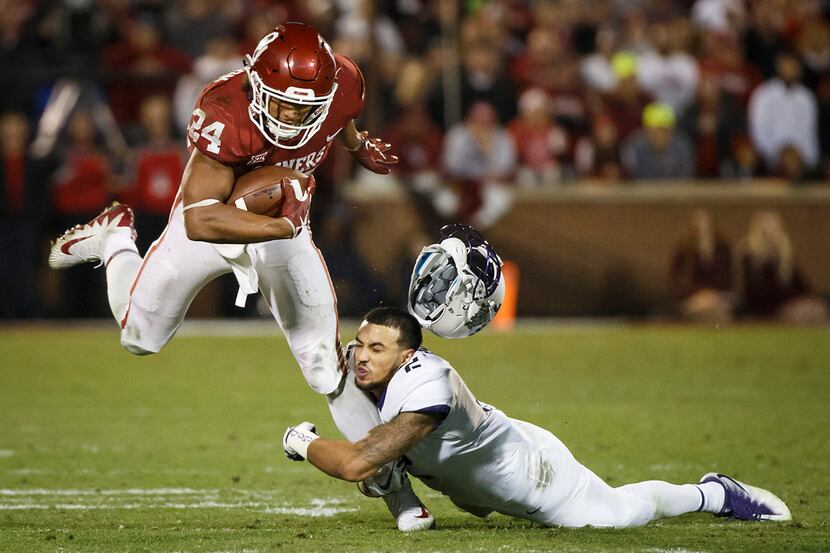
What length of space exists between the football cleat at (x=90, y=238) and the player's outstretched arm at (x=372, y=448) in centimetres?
197

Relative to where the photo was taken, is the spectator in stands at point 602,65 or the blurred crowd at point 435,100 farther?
the spectator in stands at point 602,65

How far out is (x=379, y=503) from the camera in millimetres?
5742

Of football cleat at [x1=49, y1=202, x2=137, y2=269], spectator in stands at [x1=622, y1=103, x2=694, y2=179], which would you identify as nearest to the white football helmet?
football cleat at [x1=49, y1=202, x2=137, y2=269]

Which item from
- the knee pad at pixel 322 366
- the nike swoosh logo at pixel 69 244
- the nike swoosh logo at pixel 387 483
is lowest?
the nike swoosh logo at pixel 387 483

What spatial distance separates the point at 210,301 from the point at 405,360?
8.16 meters

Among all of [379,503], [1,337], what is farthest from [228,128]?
[1,337]

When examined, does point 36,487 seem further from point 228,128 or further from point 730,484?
point 730,484

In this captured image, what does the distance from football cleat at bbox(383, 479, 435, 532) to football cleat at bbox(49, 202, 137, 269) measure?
1891mm

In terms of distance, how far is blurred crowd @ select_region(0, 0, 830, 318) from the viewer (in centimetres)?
1205

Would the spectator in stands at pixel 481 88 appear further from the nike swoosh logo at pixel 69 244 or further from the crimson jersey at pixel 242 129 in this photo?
the crimson jersey at pixel 242 129

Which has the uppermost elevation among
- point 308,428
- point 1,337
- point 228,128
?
point 228,128

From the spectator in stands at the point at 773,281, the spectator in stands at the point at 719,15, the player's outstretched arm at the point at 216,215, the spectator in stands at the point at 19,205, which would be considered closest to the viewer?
the player's outstretched arm at the point at 216,215

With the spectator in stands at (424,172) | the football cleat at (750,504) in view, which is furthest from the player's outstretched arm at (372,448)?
the spectator in stands at (424,172)

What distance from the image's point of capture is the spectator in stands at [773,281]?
499 inches
